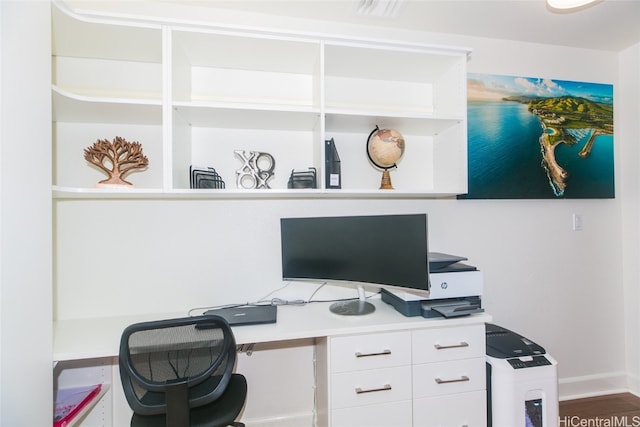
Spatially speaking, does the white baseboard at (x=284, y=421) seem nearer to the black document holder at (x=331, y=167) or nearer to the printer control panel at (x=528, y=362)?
the printer control panel at (x=528, y=362)

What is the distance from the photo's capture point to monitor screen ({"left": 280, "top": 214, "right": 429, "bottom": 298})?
1396 millimetres

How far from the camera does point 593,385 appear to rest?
2.15 metres

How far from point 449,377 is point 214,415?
1.12m

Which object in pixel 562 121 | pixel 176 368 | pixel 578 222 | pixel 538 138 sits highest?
pixel 562 121

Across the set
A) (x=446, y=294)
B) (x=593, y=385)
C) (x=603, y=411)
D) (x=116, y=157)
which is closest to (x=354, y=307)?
(x=446, y=294)

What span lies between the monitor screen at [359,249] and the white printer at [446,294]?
14 centimetres

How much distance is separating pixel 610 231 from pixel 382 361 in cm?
212

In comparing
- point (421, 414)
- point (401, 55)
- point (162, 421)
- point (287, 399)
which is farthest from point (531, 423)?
point (401, 55)

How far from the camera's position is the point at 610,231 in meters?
2.20

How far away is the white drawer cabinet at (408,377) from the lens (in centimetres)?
138

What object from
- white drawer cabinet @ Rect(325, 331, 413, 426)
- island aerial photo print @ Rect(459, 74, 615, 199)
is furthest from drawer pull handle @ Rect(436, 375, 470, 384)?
island aerial photo print @ Rect(459, 74, 615, 199)

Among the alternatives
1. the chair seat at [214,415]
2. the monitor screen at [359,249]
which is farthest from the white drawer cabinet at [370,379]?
the chair seat at [214,415]

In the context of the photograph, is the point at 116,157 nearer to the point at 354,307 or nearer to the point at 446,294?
the point at 354,307

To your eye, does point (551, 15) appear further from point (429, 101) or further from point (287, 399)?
point (287, 399)
